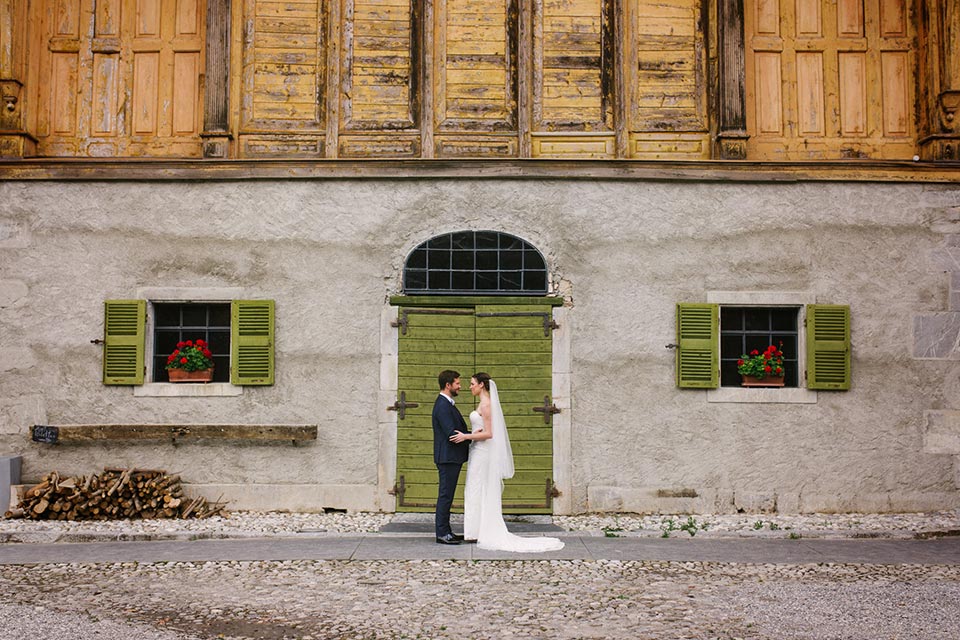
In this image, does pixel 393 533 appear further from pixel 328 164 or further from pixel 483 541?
pixel 328 164

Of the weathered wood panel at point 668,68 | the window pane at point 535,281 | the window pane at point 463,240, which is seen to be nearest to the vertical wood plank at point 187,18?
Result: the window pane at point 463,240

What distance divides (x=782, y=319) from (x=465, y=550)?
4774mm

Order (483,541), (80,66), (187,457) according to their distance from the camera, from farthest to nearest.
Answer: (80,66) < (187,457) < (483,541)

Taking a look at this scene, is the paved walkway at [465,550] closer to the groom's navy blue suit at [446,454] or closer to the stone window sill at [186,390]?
the groom's navy blue suit at [446,454]

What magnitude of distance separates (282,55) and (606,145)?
157 inches

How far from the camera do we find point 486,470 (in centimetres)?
837

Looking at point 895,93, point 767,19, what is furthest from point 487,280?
point 895,93

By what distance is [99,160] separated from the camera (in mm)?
10039

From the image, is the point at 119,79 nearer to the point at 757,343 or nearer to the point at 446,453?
the point at 446,453

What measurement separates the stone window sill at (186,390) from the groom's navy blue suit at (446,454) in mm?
2796

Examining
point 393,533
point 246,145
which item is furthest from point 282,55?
point 393,533

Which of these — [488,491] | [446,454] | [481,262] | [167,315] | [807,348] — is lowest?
[488,491]

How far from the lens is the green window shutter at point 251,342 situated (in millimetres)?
9820

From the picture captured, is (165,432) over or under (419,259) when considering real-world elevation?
under
